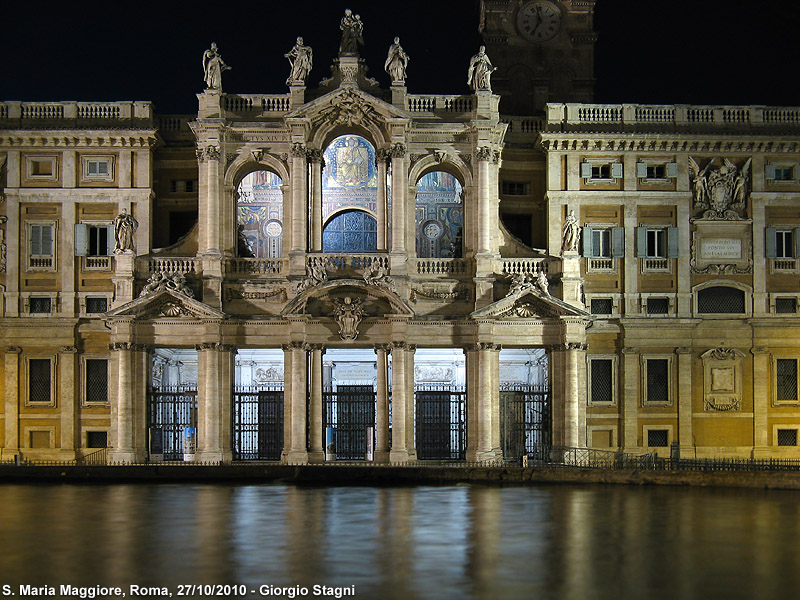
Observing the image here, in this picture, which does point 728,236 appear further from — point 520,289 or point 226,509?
point 226,509

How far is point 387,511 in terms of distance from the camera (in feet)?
102

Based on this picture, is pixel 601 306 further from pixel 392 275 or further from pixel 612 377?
pixel 392 275

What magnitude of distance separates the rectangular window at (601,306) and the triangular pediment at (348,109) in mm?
12248

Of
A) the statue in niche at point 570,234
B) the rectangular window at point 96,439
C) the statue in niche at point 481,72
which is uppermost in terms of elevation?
the statue in niche at point 481,72

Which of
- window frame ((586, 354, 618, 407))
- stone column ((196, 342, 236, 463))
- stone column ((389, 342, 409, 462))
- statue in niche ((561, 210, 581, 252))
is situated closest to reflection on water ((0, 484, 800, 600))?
stone column ((196, 342, 236, 463))

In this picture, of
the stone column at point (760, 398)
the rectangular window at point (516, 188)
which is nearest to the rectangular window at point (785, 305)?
the stone column at point (760, 398)

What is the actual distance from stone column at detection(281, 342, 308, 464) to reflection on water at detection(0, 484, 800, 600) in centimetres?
1071

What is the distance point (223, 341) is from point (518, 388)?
574 inches

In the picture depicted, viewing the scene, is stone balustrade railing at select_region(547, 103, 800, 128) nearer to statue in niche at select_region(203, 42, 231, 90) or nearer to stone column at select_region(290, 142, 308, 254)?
stone column at select_region(290, 142, 308, 254)

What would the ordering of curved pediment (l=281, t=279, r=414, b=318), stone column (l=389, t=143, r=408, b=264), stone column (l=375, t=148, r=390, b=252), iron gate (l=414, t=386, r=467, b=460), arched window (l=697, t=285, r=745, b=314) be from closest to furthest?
curved pediment (l=281, t=279, r=414, b=318) → stone column (l=389, t=143, r=408, b=264) → stone column (l=375, t=148, r=390, b=252) → iron gate (l=414, t=386, r=467, b=460) → arched window (l=697, t=285, r=745, b=314)

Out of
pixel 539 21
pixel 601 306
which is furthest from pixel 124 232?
pixel 539 21

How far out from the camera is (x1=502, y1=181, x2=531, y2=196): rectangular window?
52.5m

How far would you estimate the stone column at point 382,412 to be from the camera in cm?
4684

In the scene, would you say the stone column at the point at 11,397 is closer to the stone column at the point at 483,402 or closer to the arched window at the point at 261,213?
the arched window at the point at 261,213
